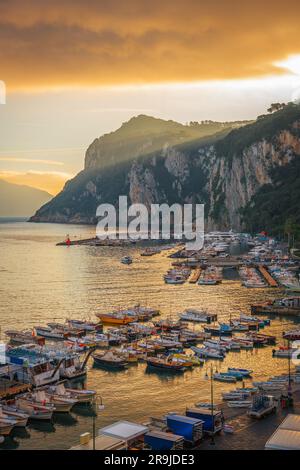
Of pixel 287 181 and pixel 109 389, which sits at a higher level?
pixel 287 181

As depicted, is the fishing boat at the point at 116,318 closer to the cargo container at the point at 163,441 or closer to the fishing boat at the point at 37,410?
the fishing boat at the point at 37,410

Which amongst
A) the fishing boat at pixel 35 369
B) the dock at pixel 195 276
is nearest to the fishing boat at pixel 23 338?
the fishing boat at pixel 35 369

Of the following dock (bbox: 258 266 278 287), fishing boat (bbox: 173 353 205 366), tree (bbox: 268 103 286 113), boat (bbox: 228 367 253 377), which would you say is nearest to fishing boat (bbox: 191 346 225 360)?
fishing boat (bbox: 173 353 205 366)

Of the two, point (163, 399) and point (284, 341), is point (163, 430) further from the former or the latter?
point (284, 341)

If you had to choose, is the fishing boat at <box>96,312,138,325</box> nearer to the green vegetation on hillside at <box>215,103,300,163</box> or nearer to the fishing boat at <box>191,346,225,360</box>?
the fishing boat at <box>191,346,225,360</box>

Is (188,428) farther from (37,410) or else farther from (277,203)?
(277,203)

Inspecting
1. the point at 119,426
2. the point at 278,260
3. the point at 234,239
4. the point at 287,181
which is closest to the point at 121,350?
the point at 119,426
